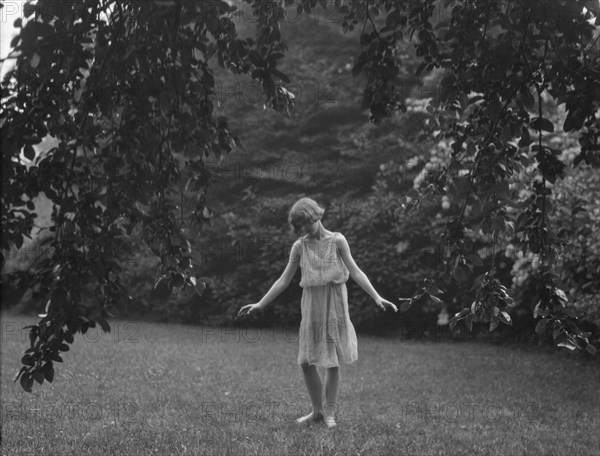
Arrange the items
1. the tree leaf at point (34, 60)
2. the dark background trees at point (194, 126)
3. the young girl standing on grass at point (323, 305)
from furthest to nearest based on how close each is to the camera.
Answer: the young girl standing on grass at point (323, 305) < the dark background trees at point (194, 126) < the tree leaf at point (34, 60)

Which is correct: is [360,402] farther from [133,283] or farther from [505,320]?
[133,283]

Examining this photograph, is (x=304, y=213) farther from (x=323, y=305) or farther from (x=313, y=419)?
(x=313, y=419)

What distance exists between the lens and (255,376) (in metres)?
8.10

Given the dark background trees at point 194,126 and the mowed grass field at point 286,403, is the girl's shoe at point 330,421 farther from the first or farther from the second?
the dark background trees at point 194,126

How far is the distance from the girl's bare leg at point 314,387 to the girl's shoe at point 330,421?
3.6 inches

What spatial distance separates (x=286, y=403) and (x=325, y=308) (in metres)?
1.56

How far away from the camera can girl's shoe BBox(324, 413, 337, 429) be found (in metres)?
5.40

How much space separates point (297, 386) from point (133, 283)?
8278 mm

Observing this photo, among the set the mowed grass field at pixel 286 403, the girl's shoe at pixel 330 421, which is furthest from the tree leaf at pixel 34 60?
the girl's shoe at pixel 330 421

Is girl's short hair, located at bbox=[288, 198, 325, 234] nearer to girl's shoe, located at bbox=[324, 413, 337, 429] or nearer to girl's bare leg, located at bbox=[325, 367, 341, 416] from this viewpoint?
girl's bare leg, located at bbox=[325, 367, 341, 416]

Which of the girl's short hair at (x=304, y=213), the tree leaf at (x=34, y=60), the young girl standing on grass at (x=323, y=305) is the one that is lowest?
the young girl standing on grass at (x=323, y=305)

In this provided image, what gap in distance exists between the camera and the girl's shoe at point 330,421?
17.7 ft

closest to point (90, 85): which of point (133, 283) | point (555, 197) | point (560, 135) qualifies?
point (555, 197)

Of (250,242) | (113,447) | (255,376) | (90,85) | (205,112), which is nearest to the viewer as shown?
(90,85)
